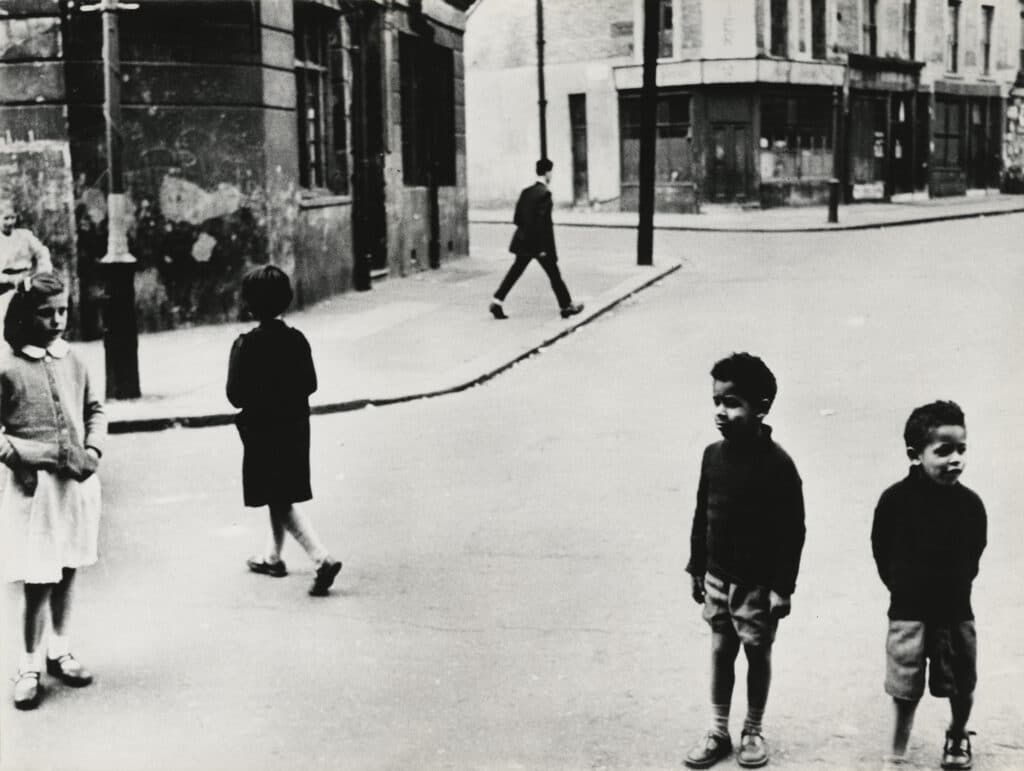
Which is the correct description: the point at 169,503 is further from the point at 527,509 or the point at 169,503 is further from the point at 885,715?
the point at 885,715

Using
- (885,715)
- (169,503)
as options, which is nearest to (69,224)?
(169,503)

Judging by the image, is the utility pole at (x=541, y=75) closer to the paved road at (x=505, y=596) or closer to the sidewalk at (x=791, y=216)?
the sidewalk at (x=791, y=216)

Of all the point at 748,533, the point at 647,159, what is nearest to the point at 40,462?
the point at 748,533

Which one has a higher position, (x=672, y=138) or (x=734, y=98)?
(x=734, y=98)

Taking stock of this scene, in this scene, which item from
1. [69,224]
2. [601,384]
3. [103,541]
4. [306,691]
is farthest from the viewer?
[69,224]

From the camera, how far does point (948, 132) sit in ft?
153

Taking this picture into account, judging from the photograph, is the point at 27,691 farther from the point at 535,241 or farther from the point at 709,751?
the point at 535,241

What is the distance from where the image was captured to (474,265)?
2300cm

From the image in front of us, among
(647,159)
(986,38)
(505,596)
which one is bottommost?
(505,596)

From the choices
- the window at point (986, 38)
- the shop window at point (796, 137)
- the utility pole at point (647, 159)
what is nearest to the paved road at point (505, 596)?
the utility pole at point (647, 159)

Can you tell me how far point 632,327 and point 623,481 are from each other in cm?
745

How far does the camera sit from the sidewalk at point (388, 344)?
11188 millimetres

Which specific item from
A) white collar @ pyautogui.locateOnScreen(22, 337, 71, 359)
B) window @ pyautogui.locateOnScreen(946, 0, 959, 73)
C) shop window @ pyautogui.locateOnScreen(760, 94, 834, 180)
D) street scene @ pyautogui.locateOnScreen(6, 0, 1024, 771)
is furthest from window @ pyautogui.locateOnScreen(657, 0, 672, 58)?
white collar @ pyautogui.locateOnScreen(22, 337, 71, 359)

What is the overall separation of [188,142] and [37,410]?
1061 centimetres
